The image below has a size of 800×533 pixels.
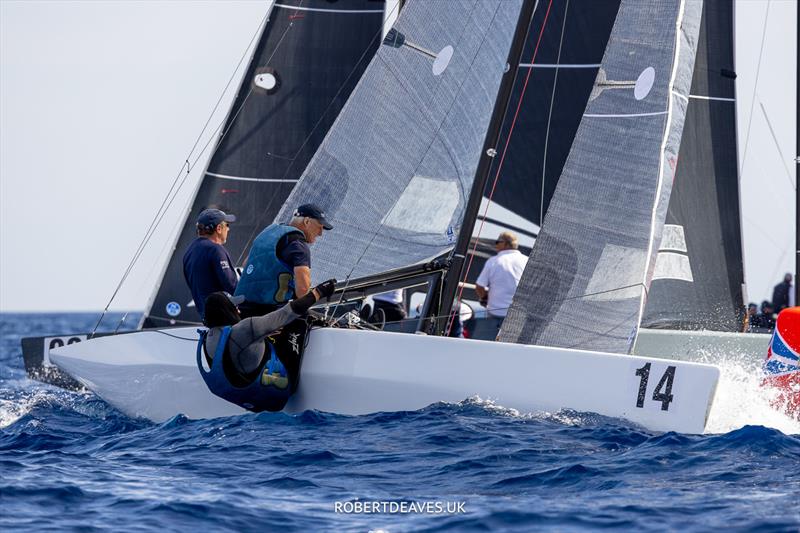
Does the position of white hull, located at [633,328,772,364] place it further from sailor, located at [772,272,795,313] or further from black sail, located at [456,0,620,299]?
sailor, located at [772,272,795,313]

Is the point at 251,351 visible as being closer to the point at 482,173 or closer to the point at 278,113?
the point at 482,173

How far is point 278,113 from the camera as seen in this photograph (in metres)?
12.2

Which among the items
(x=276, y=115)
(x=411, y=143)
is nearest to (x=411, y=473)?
(x=411, y=143)

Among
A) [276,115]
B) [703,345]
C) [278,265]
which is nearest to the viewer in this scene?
[278,265]

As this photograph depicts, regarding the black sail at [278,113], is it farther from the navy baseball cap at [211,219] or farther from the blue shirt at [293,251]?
the blue shirt at [293,251]

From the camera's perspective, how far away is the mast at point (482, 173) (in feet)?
23.1

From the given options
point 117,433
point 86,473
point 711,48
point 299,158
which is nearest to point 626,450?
point 86,473

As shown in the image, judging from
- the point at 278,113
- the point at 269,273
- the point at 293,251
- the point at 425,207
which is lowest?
the point at 269,273

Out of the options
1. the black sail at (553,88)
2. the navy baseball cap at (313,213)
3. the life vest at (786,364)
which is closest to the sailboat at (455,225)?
the navy baseball cap at (313,213)

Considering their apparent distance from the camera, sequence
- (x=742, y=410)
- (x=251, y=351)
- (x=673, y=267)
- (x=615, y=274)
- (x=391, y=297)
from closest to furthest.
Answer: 1. (x=742, y=410)
2. (x=251, y=351)
3. (x=615, y=274)
4. (x=391, y=297)
5. (x=673, y=267)

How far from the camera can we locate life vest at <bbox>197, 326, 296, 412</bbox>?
5980 mm

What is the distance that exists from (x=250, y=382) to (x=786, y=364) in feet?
9.00

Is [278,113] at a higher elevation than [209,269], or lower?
higher

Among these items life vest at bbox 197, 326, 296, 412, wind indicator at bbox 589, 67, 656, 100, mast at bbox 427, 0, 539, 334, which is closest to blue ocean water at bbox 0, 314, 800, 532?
life vest at bbox 197, 326, 296, 412
